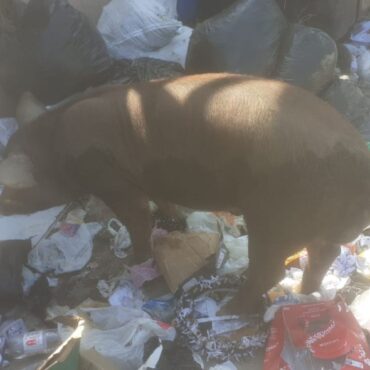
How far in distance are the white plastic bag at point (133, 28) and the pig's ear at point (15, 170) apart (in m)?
1.58

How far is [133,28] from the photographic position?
4555 millimetres

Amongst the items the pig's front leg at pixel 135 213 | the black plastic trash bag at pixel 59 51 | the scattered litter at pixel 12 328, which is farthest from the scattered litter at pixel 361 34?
the scattered litter at pixel 12 328

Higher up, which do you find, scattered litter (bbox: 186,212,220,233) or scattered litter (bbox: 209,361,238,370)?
scattered litter (bbox: 186,212,220,233)

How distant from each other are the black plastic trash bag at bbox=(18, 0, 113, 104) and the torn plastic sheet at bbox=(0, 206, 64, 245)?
0.98m

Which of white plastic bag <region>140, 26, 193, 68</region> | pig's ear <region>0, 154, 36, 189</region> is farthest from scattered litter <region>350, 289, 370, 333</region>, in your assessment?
white plastic bag <region>140, 26, 193, 68</region>

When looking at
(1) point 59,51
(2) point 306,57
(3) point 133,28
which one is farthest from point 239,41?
(1) point 59,51

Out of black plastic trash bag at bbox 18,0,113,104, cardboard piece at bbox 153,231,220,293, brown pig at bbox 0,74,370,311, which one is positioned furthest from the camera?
black plastic trash bag at bbox 18,0,113,104

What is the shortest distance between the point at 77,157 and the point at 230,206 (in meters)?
0.88

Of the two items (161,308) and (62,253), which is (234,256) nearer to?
(161,308)

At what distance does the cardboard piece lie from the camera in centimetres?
334

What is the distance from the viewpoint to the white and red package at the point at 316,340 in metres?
2.75

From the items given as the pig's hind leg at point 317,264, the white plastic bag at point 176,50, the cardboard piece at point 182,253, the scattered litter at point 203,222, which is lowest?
the scattered litter at point 203,222

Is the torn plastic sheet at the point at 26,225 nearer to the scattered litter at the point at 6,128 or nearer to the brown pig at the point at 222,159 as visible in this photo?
the brown pig at the point at 222,159

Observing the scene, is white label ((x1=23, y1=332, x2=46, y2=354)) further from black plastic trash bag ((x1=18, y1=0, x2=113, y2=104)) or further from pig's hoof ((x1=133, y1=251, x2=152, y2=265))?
black plastic trash bag ((x1=18, y1=0, x2=113, y2=104))
